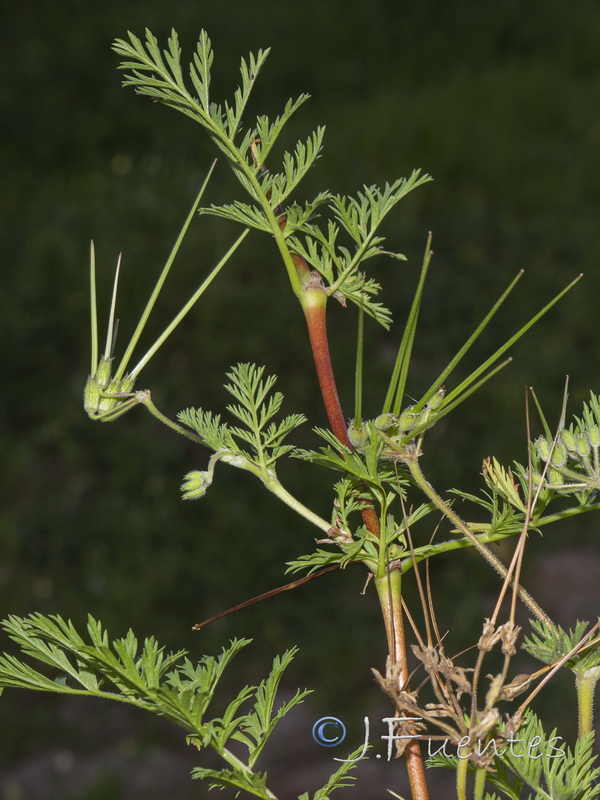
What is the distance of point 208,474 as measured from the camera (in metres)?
0.46

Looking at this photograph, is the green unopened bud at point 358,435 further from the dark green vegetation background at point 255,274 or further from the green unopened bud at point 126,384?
the dark green vegetation background at point 255,274

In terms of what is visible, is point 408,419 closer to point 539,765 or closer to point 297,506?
point 297,506

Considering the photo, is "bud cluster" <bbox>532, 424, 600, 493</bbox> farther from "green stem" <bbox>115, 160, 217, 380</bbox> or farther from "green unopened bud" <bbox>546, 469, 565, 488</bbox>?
"green stem" <bbox>115, 160, 217, 380</bbox>

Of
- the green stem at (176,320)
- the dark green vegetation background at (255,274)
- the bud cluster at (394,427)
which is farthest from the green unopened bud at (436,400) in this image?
the dark green vegetation background at (255,274)

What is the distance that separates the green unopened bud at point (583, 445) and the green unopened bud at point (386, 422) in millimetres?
91

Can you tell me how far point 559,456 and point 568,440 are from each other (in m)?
0.01

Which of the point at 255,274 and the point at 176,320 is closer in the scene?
the point at 176,320

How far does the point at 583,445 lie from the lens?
45 centimetres

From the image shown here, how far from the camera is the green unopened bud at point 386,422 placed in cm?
42

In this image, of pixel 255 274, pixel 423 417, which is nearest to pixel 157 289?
pixel 423 417

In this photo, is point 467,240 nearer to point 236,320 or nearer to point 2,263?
point 236,320

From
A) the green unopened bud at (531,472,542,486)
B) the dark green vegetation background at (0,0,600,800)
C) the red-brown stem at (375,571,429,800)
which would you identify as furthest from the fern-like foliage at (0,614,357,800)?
the dark green vegetation background at (0,0,600,800)

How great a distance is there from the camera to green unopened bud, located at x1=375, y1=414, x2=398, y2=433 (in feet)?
1.38

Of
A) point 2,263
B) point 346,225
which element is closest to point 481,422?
point 2,263
